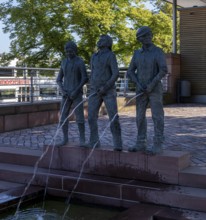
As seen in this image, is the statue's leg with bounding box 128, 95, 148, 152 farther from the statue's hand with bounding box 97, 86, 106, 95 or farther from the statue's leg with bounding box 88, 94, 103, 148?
the statue's leg with bounding box 88, 94, 103, 148

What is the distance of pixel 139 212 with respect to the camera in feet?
19.2

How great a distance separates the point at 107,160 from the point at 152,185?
939 mm

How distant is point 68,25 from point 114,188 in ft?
85.8

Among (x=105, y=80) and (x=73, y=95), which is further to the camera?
(x=73, y=95)

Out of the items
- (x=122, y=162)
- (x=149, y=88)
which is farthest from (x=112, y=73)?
(x=122, y=162)

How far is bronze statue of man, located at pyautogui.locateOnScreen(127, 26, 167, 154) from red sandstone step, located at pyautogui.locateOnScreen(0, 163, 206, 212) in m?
0.67

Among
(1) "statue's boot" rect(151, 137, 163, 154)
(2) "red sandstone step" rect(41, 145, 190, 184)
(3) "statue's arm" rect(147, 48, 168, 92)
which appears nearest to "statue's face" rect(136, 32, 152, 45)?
(3) "statue's arm" rect(147, 48, 168, 92)

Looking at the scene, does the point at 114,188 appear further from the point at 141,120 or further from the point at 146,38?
the point at 146,38

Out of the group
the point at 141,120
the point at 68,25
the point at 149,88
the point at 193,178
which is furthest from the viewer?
the point at 68,25

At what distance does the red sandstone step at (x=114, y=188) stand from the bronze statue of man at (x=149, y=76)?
67 centimetres

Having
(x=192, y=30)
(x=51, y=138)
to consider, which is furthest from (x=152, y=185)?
(x=192, y=30)

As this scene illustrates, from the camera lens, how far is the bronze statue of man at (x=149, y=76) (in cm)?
659

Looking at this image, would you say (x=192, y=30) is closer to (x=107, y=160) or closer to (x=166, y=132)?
(x=166, y=132)

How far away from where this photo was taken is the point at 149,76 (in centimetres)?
666
